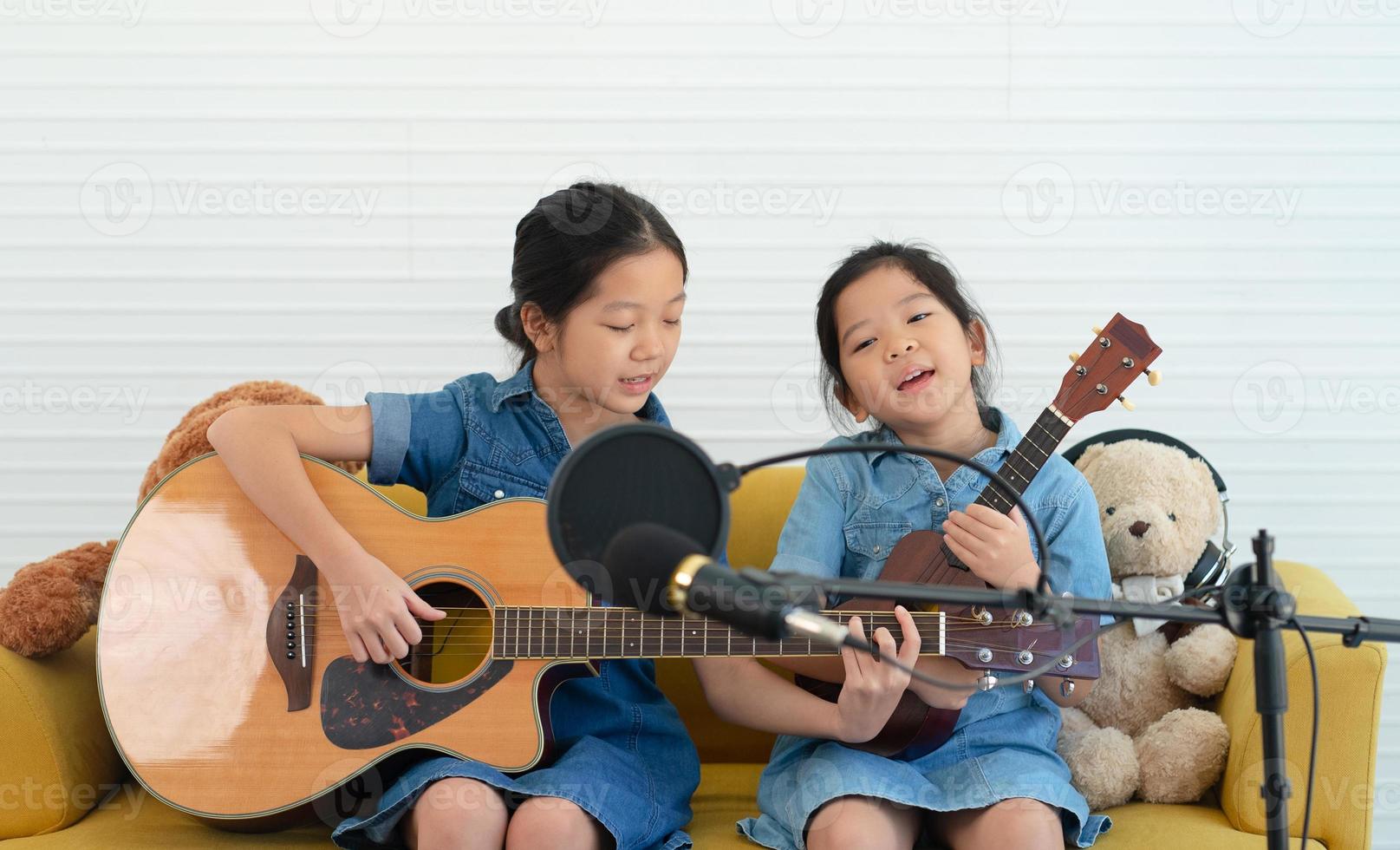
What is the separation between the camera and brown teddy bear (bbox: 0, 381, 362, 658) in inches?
71.5

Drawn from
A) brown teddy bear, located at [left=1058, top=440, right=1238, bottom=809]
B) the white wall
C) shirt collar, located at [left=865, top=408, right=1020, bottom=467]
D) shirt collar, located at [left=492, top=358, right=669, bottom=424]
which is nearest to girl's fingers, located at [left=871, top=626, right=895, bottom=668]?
shirt collar, located at [left=865, top=408, right=1020, bottom=467]

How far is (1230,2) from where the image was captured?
113 inches

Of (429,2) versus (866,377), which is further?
(429,2)

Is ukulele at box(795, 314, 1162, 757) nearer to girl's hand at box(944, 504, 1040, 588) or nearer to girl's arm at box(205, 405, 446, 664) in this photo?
girl's hand at box(944, 504, 1040, 588)

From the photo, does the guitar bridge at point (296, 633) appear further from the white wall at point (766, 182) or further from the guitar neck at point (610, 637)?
the white wall at point (766, 182)

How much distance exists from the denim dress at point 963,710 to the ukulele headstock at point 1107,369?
167mm

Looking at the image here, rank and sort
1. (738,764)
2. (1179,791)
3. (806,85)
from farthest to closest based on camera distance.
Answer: (806,85), (738,764), (1179,791)

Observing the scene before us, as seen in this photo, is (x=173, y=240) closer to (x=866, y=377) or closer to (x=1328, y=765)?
(x=866, y=377)

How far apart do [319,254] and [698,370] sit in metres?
0.99

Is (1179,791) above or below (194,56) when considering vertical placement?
below

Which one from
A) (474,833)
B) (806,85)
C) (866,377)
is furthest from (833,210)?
(474,833)

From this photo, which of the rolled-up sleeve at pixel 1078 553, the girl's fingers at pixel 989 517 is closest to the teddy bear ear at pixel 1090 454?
the rolled-up sleeve at pixel 1078 553

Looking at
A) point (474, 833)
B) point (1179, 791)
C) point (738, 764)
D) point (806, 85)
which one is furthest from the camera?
point (806, 85)

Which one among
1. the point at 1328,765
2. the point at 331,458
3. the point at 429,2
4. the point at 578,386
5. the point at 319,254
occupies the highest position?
the point at 429,2
